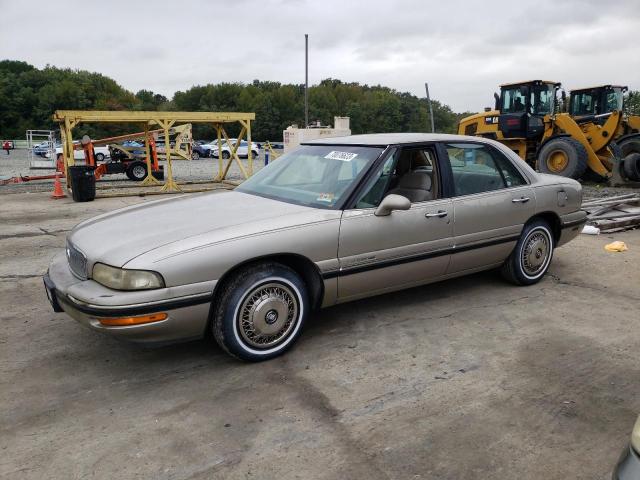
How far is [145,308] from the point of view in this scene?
3.00 m

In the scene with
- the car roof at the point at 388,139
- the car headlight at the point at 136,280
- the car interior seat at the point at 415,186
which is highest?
the car roof at the point at 388,139

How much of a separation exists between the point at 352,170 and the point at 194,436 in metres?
2.22

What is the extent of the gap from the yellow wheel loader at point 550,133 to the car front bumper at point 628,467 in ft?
41.0

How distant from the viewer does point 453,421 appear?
280 centimetres

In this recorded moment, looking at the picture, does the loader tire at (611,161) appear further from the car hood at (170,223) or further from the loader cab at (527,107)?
the car hood at (170,223)

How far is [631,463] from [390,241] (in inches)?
97.1

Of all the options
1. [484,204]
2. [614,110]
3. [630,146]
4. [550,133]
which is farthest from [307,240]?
[614,110]

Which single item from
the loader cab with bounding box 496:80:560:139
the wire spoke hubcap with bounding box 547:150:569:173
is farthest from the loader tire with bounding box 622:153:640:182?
the loader cab with bounding box 496:80:560:139

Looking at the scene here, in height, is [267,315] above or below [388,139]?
below

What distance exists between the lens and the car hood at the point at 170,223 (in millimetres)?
3238

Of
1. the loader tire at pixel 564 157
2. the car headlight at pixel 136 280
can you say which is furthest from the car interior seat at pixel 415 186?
the loader tire at pixel 564 157

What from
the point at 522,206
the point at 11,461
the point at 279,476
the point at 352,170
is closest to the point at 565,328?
the point at 522,206

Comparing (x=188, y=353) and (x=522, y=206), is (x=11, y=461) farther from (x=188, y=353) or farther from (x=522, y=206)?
(x=522, y=206)

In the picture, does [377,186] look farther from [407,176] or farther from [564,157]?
[564,157]
